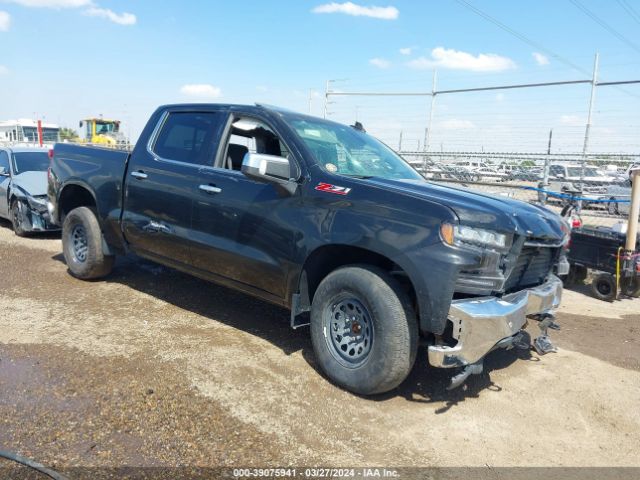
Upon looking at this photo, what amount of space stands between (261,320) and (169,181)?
157 cm

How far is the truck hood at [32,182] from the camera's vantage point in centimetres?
879

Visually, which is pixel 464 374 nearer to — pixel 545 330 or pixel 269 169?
pixel 545 330

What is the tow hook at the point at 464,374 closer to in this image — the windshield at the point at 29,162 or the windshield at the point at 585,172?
the windshield at the point at 29,162

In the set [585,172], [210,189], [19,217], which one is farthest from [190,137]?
[585,172]

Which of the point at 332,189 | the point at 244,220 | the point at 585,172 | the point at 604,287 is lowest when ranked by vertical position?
the point at 604,287

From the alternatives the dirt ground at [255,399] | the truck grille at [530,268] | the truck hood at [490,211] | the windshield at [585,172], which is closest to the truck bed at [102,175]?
the dirt ground at [255,399]

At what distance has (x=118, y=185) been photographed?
528 cm

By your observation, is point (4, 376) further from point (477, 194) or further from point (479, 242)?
point (477, 194)

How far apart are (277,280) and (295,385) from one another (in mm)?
790

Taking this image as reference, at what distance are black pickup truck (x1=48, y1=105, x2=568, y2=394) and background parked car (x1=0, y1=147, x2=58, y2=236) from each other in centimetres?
406

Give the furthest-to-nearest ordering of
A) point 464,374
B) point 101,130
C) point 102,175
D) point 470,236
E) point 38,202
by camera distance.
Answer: point 101,130
point 38,202
point 102,175
point 464,374
point 470,236

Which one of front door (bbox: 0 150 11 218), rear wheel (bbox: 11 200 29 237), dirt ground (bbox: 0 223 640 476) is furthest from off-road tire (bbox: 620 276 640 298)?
front door (bbox: 0 150 11 218)

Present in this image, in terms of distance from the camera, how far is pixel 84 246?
5.96 m

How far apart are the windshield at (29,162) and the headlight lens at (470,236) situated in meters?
8.70
